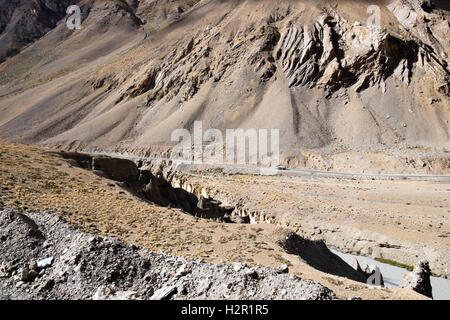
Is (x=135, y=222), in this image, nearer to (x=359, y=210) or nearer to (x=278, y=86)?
(x=359, y=210)

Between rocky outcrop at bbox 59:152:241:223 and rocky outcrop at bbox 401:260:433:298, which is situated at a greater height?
rocky outcrop at bbox 59:152:241:223

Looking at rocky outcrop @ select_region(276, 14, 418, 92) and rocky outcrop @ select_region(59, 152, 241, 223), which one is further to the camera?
rocky outcrop @ select_region(276, 14, 418, 92)

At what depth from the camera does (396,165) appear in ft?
133

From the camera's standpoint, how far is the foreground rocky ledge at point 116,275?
6164 mm

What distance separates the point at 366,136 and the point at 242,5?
52382mm

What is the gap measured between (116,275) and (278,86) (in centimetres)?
5802

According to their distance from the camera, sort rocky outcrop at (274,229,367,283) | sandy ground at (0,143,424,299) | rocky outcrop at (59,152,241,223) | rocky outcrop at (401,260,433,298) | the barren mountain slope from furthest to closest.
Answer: the barren mountain slope → rocky outcrop at (59,152,241,223) → rocky outcrop at (274,229,367,283) → rocky outcrop at (401,260,433,298) → sandy ground at (0,143,424,299)

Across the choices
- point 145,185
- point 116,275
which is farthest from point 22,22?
point 116,275

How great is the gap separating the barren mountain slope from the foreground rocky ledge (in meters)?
40.9

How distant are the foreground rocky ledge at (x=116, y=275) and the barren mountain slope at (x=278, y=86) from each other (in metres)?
40.9

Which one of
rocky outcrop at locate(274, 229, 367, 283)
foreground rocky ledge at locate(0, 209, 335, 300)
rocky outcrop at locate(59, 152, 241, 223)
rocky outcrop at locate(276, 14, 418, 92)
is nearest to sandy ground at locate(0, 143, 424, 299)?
rocky outcrop at locate(274, 229, 367, 283)

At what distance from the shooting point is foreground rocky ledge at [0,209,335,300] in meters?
6.16

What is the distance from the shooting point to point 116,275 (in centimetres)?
669

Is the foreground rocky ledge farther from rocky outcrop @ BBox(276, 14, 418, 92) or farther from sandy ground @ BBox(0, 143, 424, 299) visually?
rocky outcrop @ BBox(276, 14, 418, 92)
